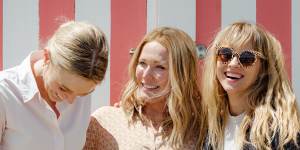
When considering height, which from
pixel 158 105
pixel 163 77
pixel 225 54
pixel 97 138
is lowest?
pixel 97 138

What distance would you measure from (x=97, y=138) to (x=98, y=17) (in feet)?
1.78

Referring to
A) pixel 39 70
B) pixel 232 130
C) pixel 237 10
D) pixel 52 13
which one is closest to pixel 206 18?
pixel 237 10

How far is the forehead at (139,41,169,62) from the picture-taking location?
2053 millimetres

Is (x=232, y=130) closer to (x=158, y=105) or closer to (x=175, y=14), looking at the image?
(x=158, y=105)

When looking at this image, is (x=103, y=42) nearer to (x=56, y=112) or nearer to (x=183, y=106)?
(x=56, y=112)

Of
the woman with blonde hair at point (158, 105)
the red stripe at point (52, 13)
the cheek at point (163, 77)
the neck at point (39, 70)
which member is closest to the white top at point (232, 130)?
the woman with blonde hair at point (158, 105)

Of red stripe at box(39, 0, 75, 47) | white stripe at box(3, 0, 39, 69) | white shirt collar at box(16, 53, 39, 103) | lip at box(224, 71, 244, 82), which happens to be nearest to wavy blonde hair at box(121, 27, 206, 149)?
lip at box(224, 71, 244, 82)

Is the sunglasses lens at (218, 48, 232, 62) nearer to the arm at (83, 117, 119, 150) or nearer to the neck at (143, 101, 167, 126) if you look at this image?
the neck at (143, 101, 167, 126)

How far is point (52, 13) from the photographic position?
2291 mm

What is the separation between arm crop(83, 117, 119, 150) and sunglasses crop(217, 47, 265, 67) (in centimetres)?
51

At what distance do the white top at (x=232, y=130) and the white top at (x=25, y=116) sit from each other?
0.60 m

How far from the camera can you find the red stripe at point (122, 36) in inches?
89.7

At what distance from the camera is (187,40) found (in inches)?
82.3

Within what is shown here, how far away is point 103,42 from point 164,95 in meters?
0.60
